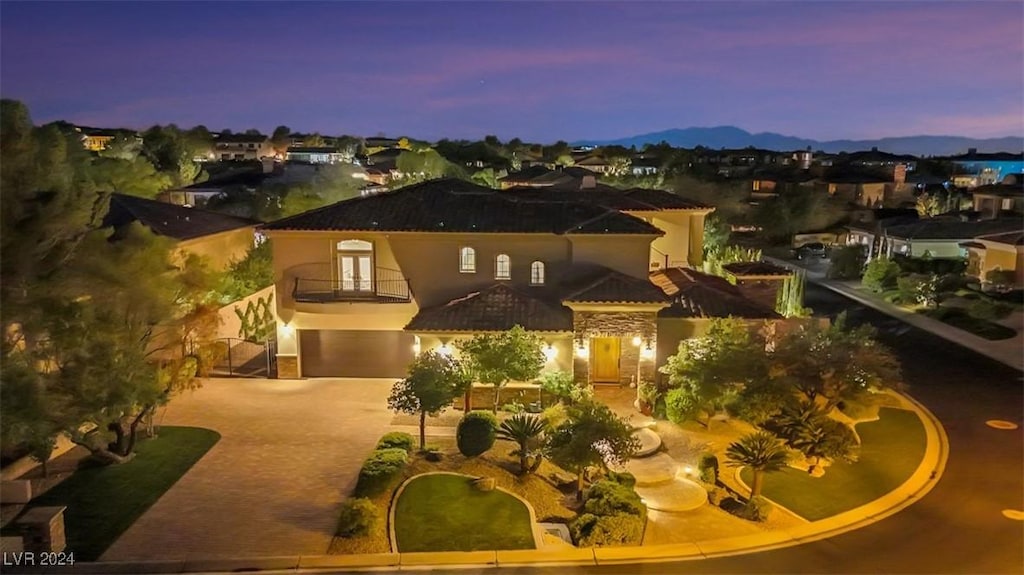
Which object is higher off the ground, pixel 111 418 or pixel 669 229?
pixel 669 229

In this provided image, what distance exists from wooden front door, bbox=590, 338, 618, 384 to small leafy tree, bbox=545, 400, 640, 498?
7.22m

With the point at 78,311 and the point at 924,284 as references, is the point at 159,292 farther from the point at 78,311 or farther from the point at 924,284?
the point at 924,284

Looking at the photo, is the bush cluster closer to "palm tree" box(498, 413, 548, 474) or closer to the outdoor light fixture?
"palm tree" box(498, 413, 548, 474)

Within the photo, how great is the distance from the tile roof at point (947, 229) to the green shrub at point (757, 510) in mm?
45190

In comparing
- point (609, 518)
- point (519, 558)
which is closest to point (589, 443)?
point (609, 518)

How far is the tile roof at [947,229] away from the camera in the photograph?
52188 millimetres

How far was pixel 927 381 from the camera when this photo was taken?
2695cm

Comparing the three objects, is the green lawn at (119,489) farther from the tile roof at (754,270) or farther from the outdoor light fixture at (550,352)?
the tile roof at (754,270)

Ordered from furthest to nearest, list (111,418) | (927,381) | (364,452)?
(927,381), (364,452), (111,418)

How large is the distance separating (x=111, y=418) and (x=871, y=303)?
41.1 m

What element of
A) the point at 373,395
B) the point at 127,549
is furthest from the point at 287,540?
the point at 373,395

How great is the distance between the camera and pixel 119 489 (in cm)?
1661

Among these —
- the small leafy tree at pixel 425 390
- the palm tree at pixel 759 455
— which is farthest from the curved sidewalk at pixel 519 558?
the small leafy tree at pixel 425 390

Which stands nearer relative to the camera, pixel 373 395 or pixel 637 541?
pixel 637 541
